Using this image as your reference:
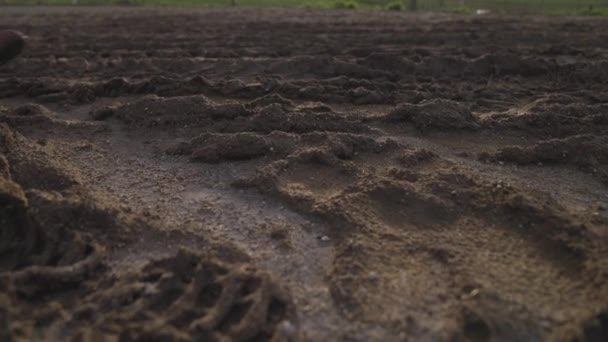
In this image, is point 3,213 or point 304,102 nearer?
point 3,213

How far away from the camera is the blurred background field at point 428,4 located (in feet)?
61.9

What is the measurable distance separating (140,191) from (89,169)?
0.91 meters

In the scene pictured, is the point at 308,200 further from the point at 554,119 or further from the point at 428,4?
the point at 428,4

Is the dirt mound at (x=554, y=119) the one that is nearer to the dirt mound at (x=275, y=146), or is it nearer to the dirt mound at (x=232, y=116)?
the dirt mound at (x=275, y=146)

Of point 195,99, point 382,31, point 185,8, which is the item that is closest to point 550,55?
point 382,31

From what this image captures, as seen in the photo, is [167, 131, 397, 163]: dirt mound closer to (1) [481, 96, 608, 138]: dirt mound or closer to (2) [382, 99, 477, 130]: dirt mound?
(2) [382, 99, 477, 130]: dirt mound

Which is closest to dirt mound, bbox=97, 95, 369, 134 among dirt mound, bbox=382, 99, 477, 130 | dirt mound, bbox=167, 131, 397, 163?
dirt mound, bbox=167, 131, 397, 163

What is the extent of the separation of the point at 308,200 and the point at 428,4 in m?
19.0

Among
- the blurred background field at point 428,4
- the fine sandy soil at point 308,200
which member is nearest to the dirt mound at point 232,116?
the fine sandy soil at point 308,200

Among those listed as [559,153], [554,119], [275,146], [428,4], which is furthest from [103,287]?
[428,4]

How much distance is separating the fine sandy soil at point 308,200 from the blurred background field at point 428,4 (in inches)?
436

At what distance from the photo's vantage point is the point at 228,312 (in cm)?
346

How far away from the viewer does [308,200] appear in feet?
15.5

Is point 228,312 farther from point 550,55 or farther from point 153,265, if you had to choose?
point 550,55
